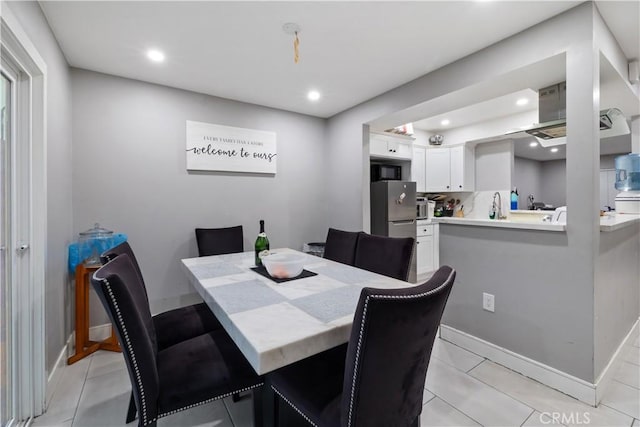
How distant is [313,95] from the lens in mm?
3158

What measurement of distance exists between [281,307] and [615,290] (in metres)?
2.41

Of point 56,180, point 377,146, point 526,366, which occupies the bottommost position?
point 526,366

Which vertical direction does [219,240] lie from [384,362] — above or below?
above

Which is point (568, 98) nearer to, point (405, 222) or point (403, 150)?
point (405, 222)

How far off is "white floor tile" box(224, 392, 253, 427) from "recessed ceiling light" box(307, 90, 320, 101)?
8.91 ft

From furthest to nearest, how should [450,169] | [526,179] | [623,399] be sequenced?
[526,179]
[450,169]
[623,399]

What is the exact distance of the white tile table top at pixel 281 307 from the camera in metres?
0.91

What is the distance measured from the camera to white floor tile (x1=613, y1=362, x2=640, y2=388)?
1.91 metres

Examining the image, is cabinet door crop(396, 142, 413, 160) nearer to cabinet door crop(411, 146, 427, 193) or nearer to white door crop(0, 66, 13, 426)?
cabinet door crop(411, 146, 427, 193)

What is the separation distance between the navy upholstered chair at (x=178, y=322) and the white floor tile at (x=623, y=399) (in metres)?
2.33

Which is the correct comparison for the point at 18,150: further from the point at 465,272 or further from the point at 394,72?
the point at 465,272

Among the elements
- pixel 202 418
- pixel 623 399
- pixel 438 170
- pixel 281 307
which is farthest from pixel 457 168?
pixel 202 418

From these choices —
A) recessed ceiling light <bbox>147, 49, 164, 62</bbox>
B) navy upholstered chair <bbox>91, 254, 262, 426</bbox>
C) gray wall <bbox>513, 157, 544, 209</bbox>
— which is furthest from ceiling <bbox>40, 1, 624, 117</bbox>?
gray wall <bbox>513, 157, 544, 209</bbox>

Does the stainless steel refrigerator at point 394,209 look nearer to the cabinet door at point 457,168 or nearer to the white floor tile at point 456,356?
the cabinet door at point 457,168
